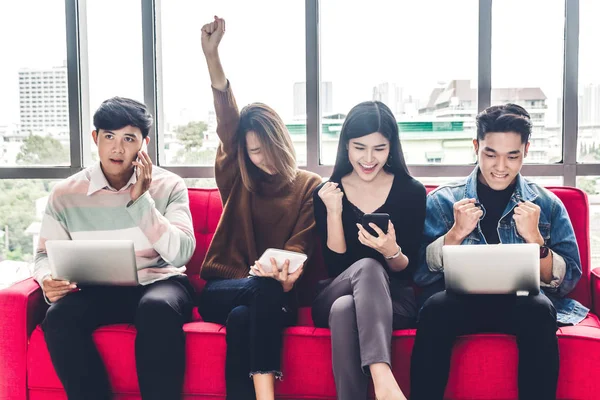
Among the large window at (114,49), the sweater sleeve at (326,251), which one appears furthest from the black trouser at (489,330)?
the large window at (114,49)

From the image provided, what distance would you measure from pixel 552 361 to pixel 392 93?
1546 millimetres

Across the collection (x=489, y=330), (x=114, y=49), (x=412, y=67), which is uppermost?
(x=114, y=49)

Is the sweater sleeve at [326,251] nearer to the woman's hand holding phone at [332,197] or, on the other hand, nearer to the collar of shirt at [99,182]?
the woman's hand holding phone at [332,197]

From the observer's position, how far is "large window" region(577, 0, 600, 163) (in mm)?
2646

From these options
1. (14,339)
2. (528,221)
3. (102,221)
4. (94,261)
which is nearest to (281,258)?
(94,261)

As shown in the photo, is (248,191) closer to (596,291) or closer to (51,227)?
(51,227)

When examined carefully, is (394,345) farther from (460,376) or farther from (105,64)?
(105,64)

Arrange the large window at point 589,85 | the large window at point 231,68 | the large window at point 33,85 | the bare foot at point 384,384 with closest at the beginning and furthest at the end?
the bare foot at point 384,384 → the large window at point 589,85 → the large window at point 231,68 → the large window at point 33,85

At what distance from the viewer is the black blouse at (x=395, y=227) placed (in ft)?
6.45

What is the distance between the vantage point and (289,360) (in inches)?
70.0

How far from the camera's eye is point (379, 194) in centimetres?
203

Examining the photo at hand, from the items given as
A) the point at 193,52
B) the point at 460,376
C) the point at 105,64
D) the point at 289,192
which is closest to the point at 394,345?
the point at 460,376

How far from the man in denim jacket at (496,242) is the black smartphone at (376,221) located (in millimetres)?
229

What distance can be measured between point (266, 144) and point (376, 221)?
1.75 ft
